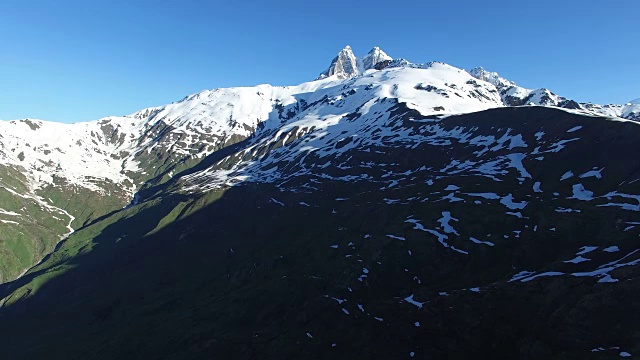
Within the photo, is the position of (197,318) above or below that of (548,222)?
below

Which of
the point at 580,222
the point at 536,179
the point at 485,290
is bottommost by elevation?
the point at 485,290

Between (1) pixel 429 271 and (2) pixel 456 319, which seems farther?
(1) pixel 429 271

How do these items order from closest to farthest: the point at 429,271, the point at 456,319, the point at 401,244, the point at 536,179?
the point at 456,319, the point at 429,271, the point at 401,244, the point at 536,179

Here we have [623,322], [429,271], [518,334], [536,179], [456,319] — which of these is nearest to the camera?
[623,322]

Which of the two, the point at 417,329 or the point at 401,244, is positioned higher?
the point at 401,244

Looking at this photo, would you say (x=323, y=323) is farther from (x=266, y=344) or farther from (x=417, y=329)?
(x=417, y=329)

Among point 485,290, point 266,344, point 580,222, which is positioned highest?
point 580,222

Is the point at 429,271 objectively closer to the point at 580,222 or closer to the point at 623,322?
the point at 580,222

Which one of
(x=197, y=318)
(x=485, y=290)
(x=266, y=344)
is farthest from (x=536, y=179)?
(x=197, y=318)

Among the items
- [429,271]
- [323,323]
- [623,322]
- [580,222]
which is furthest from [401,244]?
[623,322]
